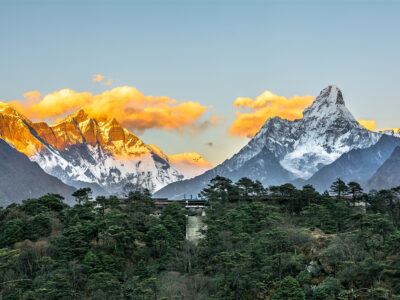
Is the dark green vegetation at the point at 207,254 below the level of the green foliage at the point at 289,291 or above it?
above

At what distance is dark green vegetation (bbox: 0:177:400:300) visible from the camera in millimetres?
57469

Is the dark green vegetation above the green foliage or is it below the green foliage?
above

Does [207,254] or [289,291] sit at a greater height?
[207,254]

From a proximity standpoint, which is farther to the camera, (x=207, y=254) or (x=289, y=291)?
(x=207, y=254)

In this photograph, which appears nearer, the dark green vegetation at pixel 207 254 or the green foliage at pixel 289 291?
the green foliage at pixel 289 291

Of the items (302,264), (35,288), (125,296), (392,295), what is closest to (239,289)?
(302,264)

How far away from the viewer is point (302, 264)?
208 ft

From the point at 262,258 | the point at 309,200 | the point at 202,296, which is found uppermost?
the point at 309,200

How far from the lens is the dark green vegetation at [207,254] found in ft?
189

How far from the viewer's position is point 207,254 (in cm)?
7362

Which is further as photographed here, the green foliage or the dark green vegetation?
the dark green vegetation

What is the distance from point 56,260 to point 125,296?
642 inches

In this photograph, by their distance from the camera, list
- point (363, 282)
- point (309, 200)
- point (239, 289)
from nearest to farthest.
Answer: point (363, 282) < point (239, 289) < point (309, 200)

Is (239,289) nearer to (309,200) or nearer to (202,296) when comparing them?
(202,296)
